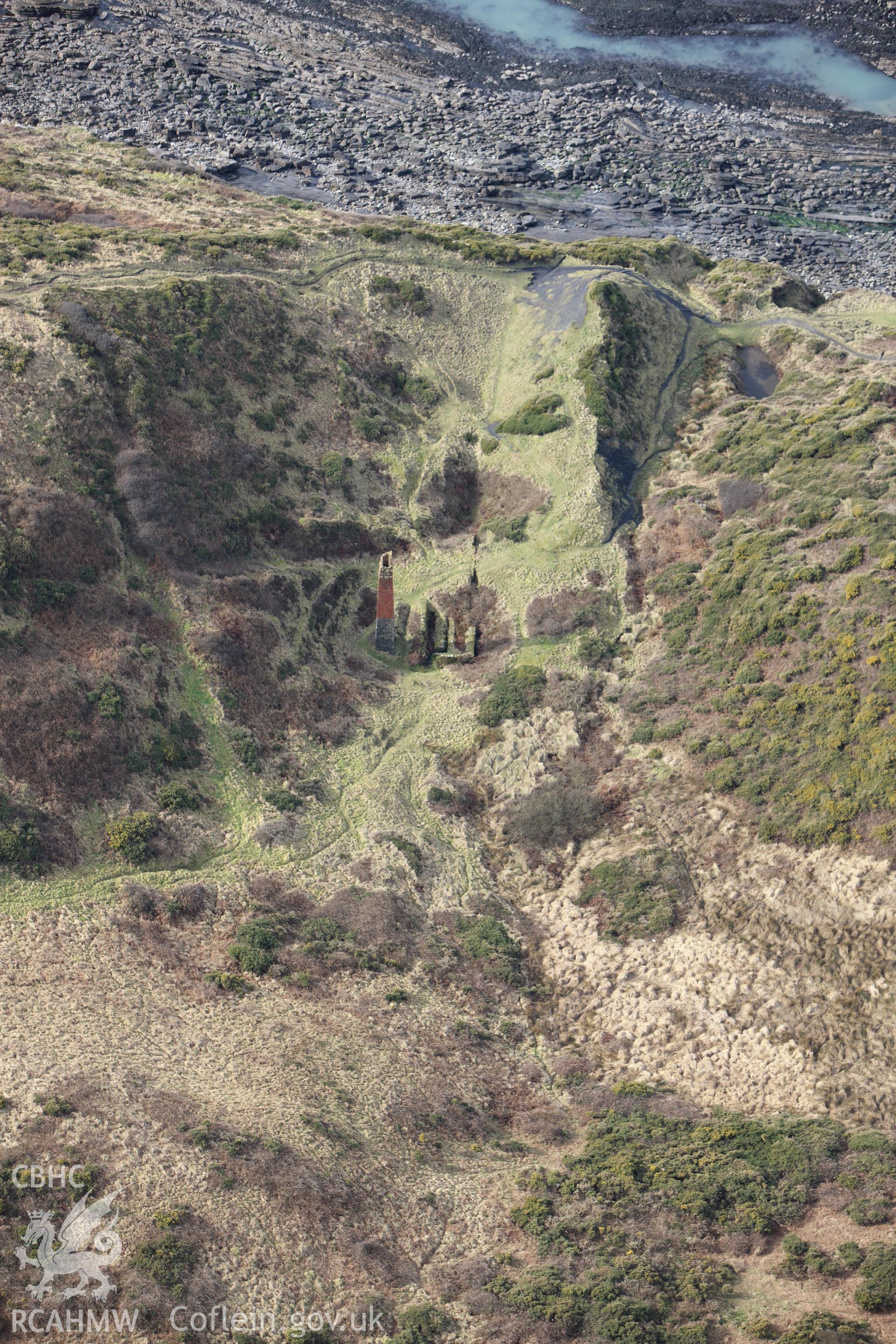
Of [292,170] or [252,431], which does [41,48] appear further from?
[252,431]

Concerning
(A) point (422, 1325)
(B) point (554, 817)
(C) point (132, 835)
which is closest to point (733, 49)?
(B) point (554, 817)

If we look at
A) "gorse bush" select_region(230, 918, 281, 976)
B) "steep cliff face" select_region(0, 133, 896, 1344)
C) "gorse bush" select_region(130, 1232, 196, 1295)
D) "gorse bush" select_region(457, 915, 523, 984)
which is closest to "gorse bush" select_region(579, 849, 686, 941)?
"steep cliff face" select_region(0, 133, 896, 1344)

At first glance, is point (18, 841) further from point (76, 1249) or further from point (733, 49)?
point (733, 49)

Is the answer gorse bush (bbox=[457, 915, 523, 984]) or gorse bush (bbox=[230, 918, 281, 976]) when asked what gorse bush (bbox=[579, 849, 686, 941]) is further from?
gorse bush (bbox=[230, 918, 281, 976])

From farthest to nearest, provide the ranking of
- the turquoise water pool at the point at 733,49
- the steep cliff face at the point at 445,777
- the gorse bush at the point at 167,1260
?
1. the turquoise water pool at the point at 733,49
2. the steep cliff face at the point at 445,777
3. the gorse bush at the point at 167,1260

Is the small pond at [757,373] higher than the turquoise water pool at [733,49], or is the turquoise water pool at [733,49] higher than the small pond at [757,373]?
the turquoise water pool at [733,49]

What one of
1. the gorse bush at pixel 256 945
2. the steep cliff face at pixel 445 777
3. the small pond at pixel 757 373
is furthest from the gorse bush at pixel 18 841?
the small pond at pixel 757 373

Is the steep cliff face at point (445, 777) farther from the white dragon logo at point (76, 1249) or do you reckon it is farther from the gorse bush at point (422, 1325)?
the white dragon logo at point (76, 1249)

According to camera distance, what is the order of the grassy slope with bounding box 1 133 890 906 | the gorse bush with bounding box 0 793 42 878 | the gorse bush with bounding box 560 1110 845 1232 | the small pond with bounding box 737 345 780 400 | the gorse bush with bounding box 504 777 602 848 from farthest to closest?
the small pond with bounding box 737 345 780 400, the gorse bush with bounding box 504 777 602 848, the grassy slope with bounding box 1 133 890 906, the gorse bush with bounding box 0 793 42 878, the gorse bush with bounding box 560 1110 845 1232
